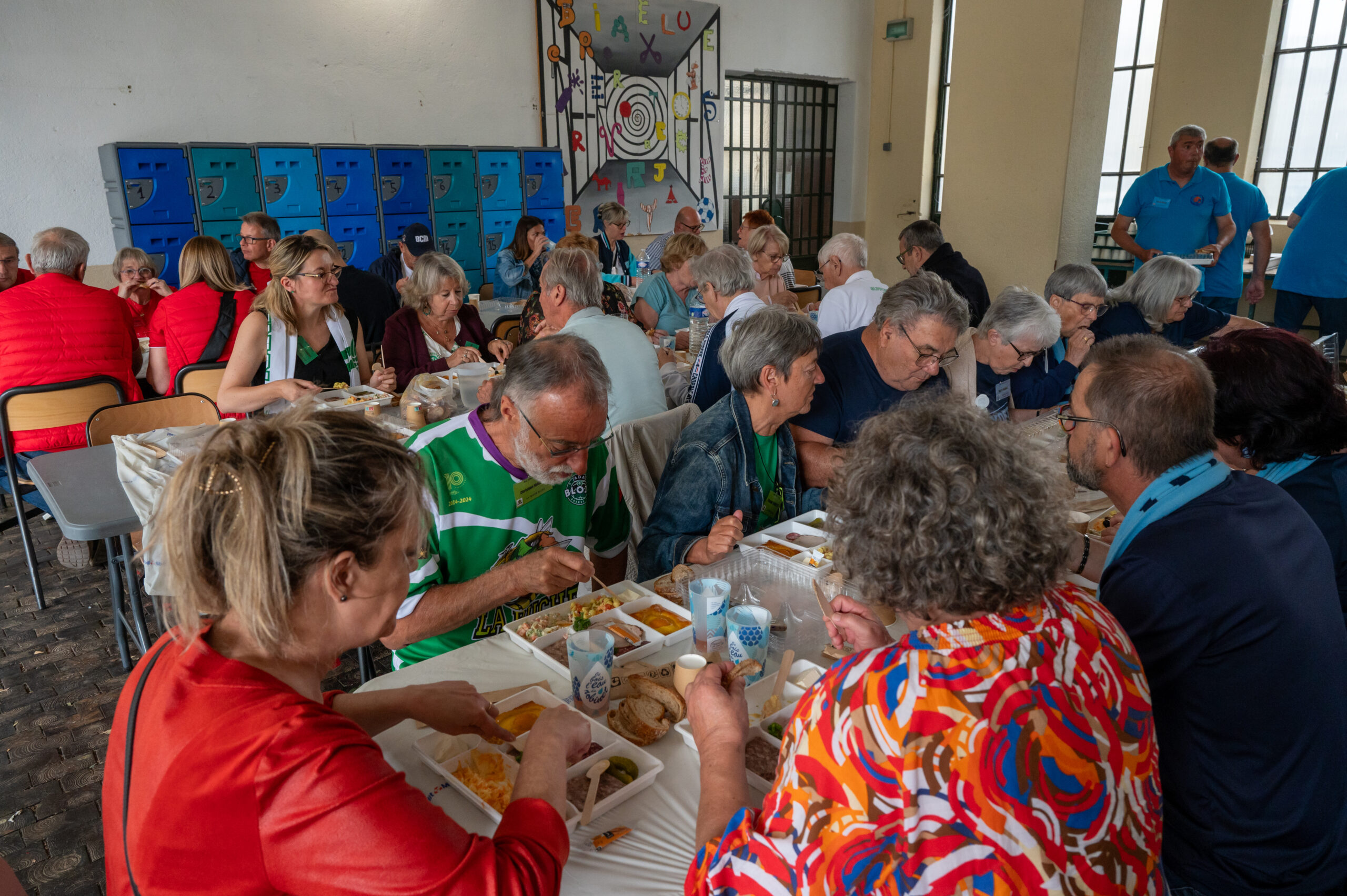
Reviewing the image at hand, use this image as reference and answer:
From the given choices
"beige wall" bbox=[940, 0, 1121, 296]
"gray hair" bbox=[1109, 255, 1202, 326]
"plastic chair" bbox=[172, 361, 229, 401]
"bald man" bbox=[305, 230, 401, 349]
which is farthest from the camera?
"beige wall" bbox=[940, 0, 1121, 296]

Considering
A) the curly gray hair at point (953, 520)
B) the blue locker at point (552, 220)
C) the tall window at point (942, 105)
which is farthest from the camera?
the tall window at point (942, 105)

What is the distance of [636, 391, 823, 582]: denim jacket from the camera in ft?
8.19

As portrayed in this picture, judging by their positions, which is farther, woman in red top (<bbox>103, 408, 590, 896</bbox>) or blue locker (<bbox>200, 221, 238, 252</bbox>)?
blue locker (<bbox>200, 221, 238, 252</bbox>)

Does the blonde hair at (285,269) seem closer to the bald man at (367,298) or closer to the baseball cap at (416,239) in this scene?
the bald man at (367,298)

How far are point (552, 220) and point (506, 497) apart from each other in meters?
6.71

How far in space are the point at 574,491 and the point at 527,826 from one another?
48.7 inches

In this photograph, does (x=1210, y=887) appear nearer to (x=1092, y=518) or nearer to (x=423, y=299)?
(x=1092, y=518)

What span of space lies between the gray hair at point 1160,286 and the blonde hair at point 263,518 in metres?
4.52

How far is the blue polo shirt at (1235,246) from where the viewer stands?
644cm

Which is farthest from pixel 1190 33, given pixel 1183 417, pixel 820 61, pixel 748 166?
pixel 1183 417

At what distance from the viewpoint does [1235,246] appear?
255 inches

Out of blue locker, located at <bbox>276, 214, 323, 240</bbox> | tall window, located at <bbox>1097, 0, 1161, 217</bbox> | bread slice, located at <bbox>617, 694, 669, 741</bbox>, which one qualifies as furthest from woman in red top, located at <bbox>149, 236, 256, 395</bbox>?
tall window, located at <bbox>1097, 0, 1161, 217</bbox>

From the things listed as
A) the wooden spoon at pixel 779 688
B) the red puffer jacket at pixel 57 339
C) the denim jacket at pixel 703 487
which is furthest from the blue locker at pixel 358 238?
the wooden spoon at pixel 779 688

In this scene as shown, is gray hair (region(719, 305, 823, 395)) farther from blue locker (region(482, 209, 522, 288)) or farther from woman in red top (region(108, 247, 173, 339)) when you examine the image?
blue locker (region(482, 209, 522, 288))
